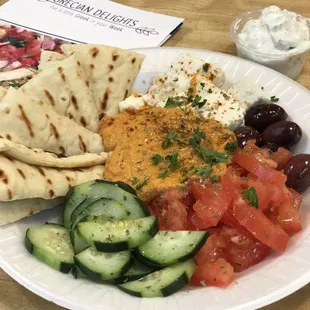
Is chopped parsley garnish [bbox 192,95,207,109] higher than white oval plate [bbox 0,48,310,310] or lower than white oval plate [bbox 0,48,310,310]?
higher

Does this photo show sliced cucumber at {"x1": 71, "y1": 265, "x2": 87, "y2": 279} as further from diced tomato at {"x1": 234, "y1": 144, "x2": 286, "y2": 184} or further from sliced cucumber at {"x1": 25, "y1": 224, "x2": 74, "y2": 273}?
diced tomato at {"x1": 234, "y1": 144, "x2": 286, "y2": 184}

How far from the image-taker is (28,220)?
2.22m

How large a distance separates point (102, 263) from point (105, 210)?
0.25m

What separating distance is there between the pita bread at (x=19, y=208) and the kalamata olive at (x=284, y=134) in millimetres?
1255

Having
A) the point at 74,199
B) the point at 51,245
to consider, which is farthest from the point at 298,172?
the point at 51,245

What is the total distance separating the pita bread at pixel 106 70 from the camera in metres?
2.78

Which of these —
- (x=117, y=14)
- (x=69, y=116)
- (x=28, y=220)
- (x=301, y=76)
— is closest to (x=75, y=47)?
(x=69, y=116)

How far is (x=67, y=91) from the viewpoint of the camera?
2.61 m

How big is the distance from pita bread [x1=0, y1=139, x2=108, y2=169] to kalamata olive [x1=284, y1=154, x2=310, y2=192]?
38.3 inches

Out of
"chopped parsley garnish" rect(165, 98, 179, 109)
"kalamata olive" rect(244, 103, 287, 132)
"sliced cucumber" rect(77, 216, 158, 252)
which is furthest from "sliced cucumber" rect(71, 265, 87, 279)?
"kalamata olive" rect(244, 103, 287, 132)

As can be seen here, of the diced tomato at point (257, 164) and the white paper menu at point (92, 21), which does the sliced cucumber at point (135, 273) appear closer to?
the diced tomato at point (257, 164)

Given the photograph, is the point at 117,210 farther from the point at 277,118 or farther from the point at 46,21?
the point at 46,21

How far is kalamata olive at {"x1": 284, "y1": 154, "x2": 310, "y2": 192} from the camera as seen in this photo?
7.47 feet

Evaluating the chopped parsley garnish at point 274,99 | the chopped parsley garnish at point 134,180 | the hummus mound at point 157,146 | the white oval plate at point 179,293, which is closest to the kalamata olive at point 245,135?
the hummus mound at point 157,146
